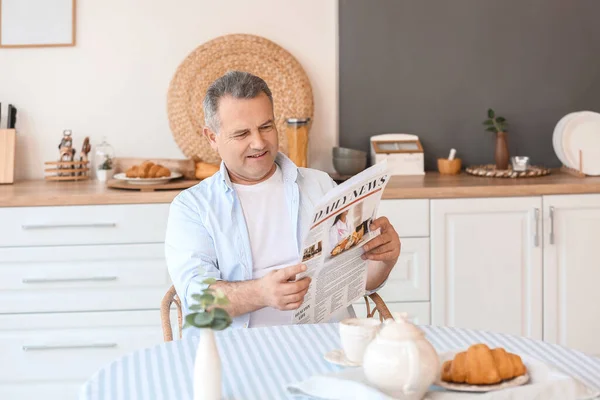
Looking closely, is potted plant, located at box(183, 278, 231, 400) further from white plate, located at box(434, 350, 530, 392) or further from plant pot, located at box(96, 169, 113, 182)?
plant pot, located at box(96, 169, 113, 182)

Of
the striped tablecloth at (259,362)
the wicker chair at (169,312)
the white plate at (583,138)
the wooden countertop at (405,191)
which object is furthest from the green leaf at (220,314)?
the white plate at (583,138)

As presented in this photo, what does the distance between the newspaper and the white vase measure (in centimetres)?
48

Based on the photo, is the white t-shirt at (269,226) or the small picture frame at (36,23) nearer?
the white t-shirt at (269,226)

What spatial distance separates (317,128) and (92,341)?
135 centimetres

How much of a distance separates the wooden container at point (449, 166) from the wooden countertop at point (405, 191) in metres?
0.22

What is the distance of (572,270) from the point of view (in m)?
3.50

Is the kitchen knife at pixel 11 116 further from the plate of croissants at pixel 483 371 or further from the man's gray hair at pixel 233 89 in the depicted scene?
the plate of croissants at pixel 483 371

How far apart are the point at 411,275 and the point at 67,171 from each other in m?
1.51

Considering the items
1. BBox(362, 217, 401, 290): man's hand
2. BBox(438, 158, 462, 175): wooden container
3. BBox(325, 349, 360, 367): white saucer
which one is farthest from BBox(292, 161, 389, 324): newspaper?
BBox(438, 158, 462, 175): wooden container

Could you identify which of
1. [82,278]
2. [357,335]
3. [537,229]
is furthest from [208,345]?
[537,229]

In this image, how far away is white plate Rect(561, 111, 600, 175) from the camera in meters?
3.75

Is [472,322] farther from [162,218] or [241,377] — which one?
[241,377]

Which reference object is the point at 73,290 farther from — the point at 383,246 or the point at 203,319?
the point at 203,319

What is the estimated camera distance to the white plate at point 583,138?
375 cm
